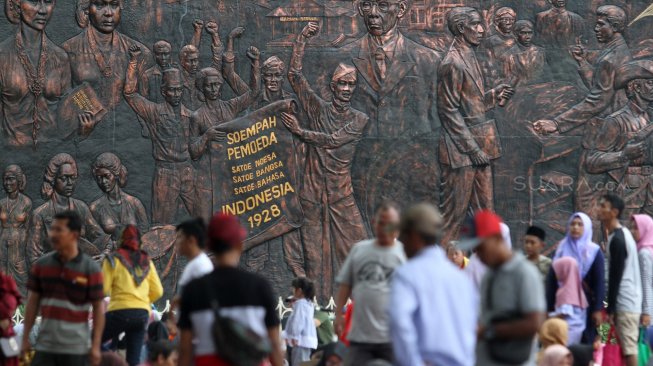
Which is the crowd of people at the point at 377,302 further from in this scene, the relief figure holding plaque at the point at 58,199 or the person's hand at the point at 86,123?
the person's hand at the point at 86,123

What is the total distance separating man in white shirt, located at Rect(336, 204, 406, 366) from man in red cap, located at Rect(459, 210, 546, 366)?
5.59 feet

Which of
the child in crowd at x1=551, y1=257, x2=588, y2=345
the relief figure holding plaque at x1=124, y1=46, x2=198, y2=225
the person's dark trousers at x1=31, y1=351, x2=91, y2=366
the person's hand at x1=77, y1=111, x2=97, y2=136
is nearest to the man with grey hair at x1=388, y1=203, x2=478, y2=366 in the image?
the person's dark trousers at x1=31, y1=351, x2=91, y2=366

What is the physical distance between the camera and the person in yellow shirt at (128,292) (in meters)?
10.9

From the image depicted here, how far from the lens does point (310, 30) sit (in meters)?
17.7

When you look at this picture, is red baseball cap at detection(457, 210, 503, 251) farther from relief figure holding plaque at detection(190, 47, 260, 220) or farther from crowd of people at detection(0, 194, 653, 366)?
relief figure holding plaque at detection(190, 47, 260, 220)

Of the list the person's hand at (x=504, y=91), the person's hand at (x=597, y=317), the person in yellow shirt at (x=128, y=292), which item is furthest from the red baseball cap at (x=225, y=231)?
the person's hand at (x=504, y=91)

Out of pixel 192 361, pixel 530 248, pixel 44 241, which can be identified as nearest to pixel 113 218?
pixel 44 241

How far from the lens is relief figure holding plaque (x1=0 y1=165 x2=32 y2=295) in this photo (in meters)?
17.2

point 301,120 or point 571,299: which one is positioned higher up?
point 301,120

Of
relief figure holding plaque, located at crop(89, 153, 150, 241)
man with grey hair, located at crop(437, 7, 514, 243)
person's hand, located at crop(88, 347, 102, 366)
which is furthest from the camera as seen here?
man with grey hair, located at crop(437, 7, 514, 243)

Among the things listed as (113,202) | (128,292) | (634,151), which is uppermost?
(634,151)

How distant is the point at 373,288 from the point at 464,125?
915 centimetres

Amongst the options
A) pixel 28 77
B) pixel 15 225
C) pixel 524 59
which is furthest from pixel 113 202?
pixel 524 59

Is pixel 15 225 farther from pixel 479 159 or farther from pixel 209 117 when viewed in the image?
pixel 479 159
